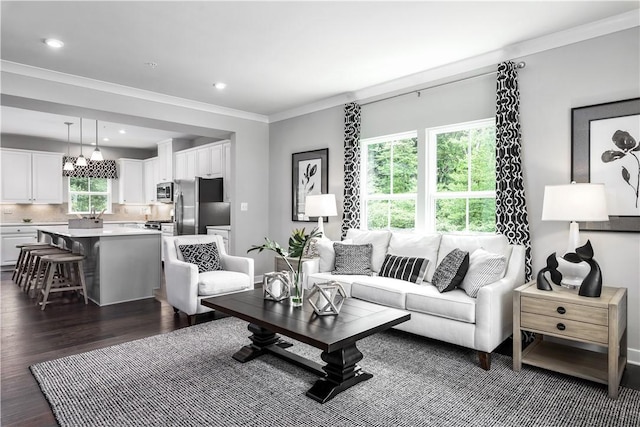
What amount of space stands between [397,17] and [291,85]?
1.95 metres

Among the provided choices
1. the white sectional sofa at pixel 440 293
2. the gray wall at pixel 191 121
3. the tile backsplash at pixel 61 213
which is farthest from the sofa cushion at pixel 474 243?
the tile backsplash at pixel 61 213

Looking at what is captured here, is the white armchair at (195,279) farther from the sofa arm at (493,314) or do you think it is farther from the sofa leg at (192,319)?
the sofa arm at (493,314)

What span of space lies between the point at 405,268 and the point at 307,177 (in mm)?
2358

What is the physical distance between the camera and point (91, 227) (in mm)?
6051

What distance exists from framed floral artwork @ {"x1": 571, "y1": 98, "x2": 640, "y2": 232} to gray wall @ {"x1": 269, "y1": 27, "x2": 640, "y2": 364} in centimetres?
7

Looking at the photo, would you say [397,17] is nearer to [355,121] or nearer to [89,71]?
[355,121]

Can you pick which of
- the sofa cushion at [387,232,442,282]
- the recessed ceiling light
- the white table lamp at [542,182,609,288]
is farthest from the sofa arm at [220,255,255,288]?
the white table lamp at [542,182,609,288]

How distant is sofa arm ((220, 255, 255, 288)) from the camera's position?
4.38m

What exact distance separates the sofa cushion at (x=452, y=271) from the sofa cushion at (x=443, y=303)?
6 cm

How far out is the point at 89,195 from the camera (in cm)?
902

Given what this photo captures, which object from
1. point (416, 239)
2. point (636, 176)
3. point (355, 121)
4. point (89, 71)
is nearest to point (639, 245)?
point (636, 176)

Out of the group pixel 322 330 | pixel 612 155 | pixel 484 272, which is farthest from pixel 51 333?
pixel 612 155

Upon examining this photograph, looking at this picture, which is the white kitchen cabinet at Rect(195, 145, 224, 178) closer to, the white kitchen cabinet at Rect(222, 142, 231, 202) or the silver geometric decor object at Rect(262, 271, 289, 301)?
the white kitchen cabinet at Rect(222, 142, 231, 202)

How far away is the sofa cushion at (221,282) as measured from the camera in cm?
Result: 394
